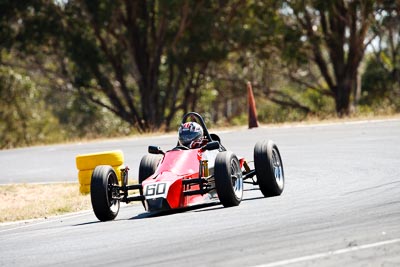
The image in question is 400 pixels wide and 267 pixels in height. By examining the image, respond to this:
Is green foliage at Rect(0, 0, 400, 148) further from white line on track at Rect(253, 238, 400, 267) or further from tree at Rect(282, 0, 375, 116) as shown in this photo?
white line on track at Rect(253, 238, 400, 267)

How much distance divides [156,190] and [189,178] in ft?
2.51

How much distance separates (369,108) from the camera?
4472cm

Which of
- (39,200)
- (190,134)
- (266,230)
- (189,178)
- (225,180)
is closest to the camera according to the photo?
(266,230)

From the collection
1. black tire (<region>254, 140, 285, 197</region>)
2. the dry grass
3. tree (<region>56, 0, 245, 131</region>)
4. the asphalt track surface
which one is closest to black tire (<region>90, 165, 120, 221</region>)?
the asphalt track surface

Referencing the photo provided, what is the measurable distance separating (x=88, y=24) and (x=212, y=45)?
5841 millimetres

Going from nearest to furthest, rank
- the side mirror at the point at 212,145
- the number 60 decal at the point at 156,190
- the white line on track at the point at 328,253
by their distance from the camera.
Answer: the white line on track at the point at 328,253 < the number 60 decal at the point at 156,190 < the side mirror at the point at 212,145

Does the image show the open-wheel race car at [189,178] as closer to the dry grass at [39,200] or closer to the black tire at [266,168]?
the black tire at [266,168]

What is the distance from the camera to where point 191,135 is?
1341cm

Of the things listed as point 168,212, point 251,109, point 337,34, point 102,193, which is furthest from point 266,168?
point 337,34

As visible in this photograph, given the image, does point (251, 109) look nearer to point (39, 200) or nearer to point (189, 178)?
point (39, 200)

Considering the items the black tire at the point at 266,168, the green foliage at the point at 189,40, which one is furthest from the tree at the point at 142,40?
the black tire at the point at 266,168

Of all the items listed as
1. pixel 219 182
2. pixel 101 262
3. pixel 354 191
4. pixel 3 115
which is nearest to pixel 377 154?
pixel 354 191

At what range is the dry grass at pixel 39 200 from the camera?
15012mm

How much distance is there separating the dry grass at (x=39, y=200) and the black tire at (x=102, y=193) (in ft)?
8.33
